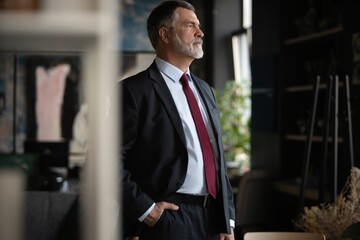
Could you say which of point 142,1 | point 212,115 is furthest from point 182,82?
point 142,1

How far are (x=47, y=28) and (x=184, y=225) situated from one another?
1.62m

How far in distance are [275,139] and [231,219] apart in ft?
9.01

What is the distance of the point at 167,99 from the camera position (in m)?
2.28

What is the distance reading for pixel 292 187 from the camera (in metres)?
4.62

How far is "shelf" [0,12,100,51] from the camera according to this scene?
0.71 meters

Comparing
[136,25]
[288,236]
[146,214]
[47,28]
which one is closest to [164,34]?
[146,214]

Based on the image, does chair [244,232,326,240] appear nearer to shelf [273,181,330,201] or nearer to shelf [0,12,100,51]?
shelf [273,181,330,201]

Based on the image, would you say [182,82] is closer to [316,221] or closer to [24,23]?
[316,221]

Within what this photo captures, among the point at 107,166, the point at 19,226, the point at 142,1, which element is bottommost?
the point at 19,226

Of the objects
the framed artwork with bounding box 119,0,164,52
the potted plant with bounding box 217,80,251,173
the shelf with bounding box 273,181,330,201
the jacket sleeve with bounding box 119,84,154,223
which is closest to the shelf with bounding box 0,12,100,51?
the jacket sleeve with bounding box 119,84,154,223

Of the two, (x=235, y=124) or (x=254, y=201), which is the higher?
(x=235, y=124)

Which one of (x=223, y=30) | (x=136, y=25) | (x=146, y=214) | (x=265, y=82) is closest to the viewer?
(x=146, y=214)

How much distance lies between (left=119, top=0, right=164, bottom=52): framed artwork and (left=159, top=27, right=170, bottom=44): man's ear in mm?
5254

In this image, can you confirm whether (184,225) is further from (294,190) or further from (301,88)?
(301,88)
